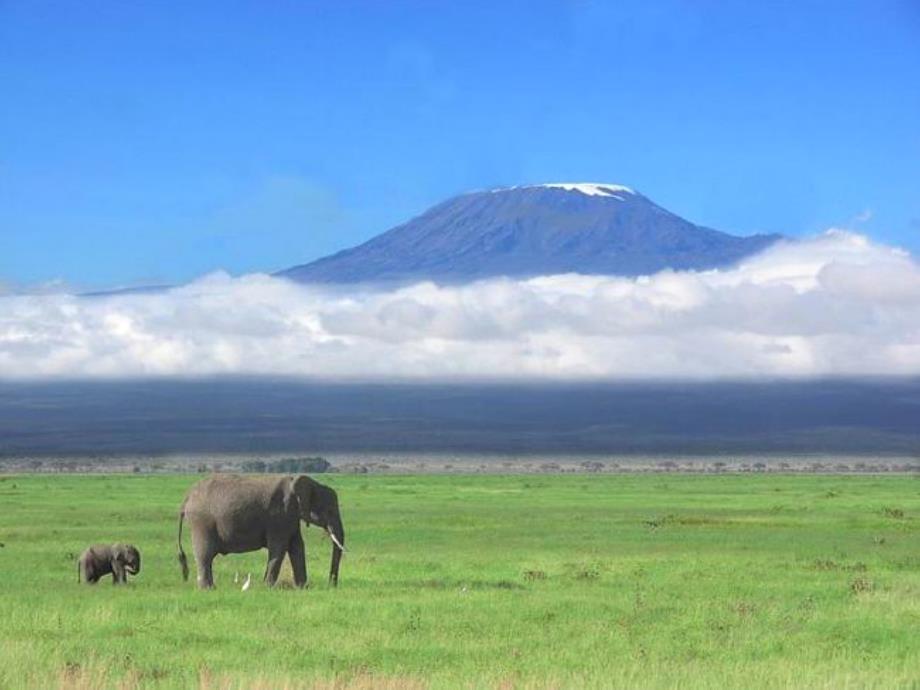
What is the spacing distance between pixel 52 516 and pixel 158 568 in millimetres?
23869

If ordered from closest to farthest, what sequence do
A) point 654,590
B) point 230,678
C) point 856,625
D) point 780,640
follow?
point 230,678, point 780,640, point 856,625, point 654,590

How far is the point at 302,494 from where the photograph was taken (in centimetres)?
3105

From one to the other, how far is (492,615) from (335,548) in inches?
237

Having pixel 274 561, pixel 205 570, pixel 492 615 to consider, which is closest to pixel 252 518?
pixel 274 561

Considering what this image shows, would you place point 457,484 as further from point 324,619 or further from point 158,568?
point 324,619

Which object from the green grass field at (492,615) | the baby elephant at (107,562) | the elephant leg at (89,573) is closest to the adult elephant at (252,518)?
the green grass field at (492,615)

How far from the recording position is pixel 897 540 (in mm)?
45062

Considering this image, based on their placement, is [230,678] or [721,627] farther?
[721,627]

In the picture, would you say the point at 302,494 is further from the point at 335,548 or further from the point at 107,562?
the point at 107,562

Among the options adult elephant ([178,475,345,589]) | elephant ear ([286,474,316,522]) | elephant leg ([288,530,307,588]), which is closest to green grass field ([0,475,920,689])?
elephant leg ([288,530,307,588])

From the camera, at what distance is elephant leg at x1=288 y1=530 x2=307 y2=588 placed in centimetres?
3000

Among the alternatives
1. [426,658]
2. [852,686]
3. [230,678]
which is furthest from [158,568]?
[852,686]

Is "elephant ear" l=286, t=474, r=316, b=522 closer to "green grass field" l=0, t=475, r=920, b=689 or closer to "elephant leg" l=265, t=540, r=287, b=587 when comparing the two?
"elephant leg" l=265, t=540, r=287, b=587

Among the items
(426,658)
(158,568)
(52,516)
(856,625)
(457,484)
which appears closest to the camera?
(426,658)
